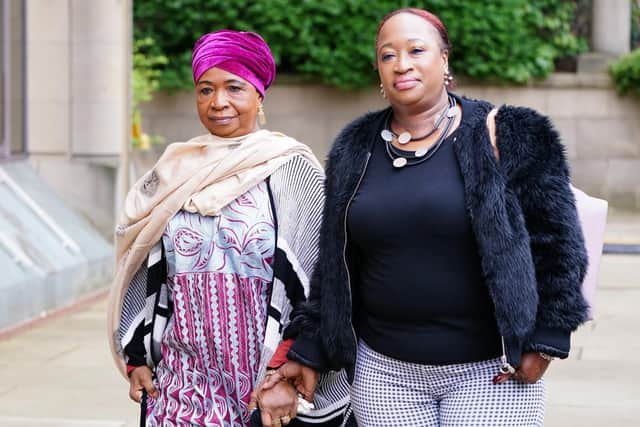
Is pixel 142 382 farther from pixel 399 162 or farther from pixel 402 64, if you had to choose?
pixel 402 64

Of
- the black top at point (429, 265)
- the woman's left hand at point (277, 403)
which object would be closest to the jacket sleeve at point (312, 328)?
the woman's left hand at point (277, 403)

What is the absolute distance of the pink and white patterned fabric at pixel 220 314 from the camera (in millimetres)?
3432

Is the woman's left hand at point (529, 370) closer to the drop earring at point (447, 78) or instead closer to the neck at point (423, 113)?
the neck at point (423, 113)

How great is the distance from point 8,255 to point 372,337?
5.86 meters

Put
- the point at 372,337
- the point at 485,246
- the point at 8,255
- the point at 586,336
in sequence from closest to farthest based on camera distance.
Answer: the point at 485,246 < the point at 372,337 < the point at 586,336 < the point at 8,255

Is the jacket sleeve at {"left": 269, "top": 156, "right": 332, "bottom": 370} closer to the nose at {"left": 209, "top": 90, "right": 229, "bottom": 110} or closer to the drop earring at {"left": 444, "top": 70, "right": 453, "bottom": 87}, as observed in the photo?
the nose at {"left": 209, "top": 90, "right": 229, "bottom": 110}

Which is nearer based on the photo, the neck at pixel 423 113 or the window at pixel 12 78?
the neck at pixel 423 113

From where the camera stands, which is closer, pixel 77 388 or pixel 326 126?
pixel 77 388

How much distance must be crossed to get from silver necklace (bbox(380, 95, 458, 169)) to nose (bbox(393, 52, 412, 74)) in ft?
0.53

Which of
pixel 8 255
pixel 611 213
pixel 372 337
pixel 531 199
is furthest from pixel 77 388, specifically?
pixel 611 213

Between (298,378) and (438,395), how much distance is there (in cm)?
43

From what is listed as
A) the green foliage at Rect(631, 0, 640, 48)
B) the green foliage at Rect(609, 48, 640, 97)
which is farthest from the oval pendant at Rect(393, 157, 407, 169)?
the green foliage at Rect(631, 0, 640, 48)

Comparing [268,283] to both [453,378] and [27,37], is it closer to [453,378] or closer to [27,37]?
[453,378]

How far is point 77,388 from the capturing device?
6.62 m
